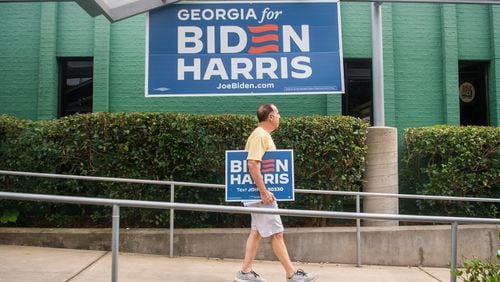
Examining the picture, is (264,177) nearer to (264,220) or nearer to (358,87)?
(264,220)

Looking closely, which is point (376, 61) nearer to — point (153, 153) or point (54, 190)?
point (153, 153)

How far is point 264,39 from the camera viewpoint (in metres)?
6.21

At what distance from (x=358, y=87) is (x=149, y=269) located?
567 centimetres

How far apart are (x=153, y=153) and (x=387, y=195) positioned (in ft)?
11.0

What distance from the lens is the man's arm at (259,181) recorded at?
14.8 feet

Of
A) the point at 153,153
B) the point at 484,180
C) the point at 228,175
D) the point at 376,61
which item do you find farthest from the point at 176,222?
the point at 484,180

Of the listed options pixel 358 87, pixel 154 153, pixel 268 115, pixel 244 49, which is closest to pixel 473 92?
pixel 358 87

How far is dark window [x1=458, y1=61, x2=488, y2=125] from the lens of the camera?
932cm

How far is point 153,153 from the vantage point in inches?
268

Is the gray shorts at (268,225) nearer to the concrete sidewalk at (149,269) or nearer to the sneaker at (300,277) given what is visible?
the sneaker at (300,277)

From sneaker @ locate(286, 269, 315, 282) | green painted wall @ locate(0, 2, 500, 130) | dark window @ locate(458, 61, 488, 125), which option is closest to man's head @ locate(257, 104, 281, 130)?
sneaker @ locate(286, 269, 315, 282)

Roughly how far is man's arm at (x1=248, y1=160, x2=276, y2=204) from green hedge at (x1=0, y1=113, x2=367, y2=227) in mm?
2385

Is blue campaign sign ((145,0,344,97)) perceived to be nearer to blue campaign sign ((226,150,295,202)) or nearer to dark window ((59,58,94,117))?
blue campaign sign ((226,150,295,202))

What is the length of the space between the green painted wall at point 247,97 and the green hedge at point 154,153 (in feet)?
5.90
